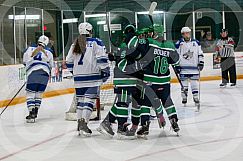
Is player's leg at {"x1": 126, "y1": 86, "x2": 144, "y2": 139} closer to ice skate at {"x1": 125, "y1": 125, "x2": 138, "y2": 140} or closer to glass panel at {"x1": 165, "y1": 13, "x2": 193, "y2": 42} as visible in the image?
ice skate at {"x1": 125, "y1": 125, "x2": 138, "y2": 140}

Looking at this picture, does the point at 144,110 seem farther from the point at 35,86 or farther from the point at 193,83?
Result: the point at 193,83

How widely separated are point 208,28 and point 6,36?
5.99 meters

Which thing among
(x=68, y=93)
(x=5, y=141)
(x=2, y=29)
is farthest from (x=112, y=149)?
(x=68, y=93)

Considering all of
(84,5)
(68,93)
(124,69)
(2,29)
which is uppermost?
(84,5)

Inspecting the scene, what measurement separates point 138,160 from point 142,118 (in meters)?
0.98

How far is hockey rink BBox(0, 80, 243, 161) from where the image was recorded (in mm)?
3922

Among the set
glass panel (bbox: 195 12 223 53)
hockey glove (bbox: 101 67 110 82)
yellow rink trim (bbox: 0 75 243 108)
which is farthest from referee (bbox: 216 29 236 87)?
hockey glove (bbox: 101 67 110 82)

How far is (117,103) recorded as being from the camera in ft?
15.7

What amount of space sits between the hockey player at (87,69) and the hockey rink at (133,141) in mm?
303

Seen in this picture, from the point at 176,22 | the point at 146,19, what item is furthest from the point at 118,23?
the point at 176,22

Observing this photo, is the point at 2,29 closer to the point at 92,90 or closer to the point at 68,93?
the point at 68,93

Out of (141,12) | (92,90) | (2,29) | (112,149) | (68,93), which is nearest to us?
(112,149)

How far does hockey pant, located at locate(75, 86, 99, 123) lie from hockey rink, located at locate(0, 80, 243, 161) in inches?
9.2

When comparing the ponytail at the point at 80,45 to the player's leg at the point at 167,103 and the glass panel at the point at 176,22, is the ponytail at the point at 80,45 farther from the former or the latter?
the glass panel at the point at 176,22
